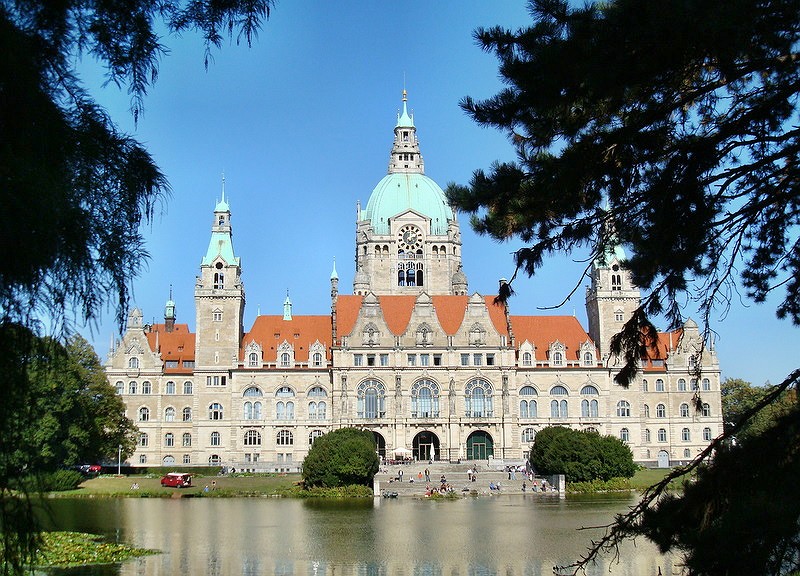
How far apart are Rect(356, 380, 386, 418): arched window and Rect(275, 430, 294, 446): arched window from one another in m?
6.19

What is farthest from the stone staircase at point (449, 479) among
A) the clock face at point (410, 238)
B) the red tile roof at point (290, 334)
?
the clock face at point (410, 238)

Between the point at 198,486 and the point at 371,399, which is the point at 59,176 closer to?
the point at 198,486

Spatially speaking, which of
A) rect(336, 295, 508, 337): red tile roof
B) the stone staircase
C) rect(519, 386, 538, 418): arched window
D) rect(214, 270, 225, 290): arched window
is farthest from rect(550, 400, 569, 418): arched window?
rect(214, 270, 225, 290): arched window

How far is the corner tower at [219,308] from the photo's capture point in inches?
3066

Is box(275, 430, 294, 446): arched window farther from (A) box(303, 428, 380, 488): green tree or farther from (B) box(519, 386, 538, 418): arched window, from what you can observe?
(A) box(303, 428, 380, 488): green tree

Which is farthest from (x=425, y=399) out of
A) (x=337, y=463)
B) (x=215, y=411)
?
(x=337, y=463)

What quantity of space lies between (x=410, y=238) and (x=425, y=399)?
65.0ft

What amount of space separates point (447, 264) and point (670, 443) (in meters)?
25.6

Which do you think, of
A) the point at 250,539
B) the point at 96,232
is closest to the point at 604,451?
the point at 250,539

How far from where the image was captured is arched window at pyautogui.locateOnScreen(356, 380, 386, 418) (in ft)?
244

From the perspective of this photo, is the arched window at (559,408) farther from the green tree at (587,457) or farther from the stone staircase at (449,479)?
the green tree at (587,457)

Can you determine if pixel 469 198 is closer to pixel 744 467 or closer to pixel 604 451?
pixel 744 467

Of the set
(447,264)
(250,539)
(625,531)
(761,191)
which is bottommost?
(250,539)

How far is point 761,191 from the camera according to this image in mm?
11828
